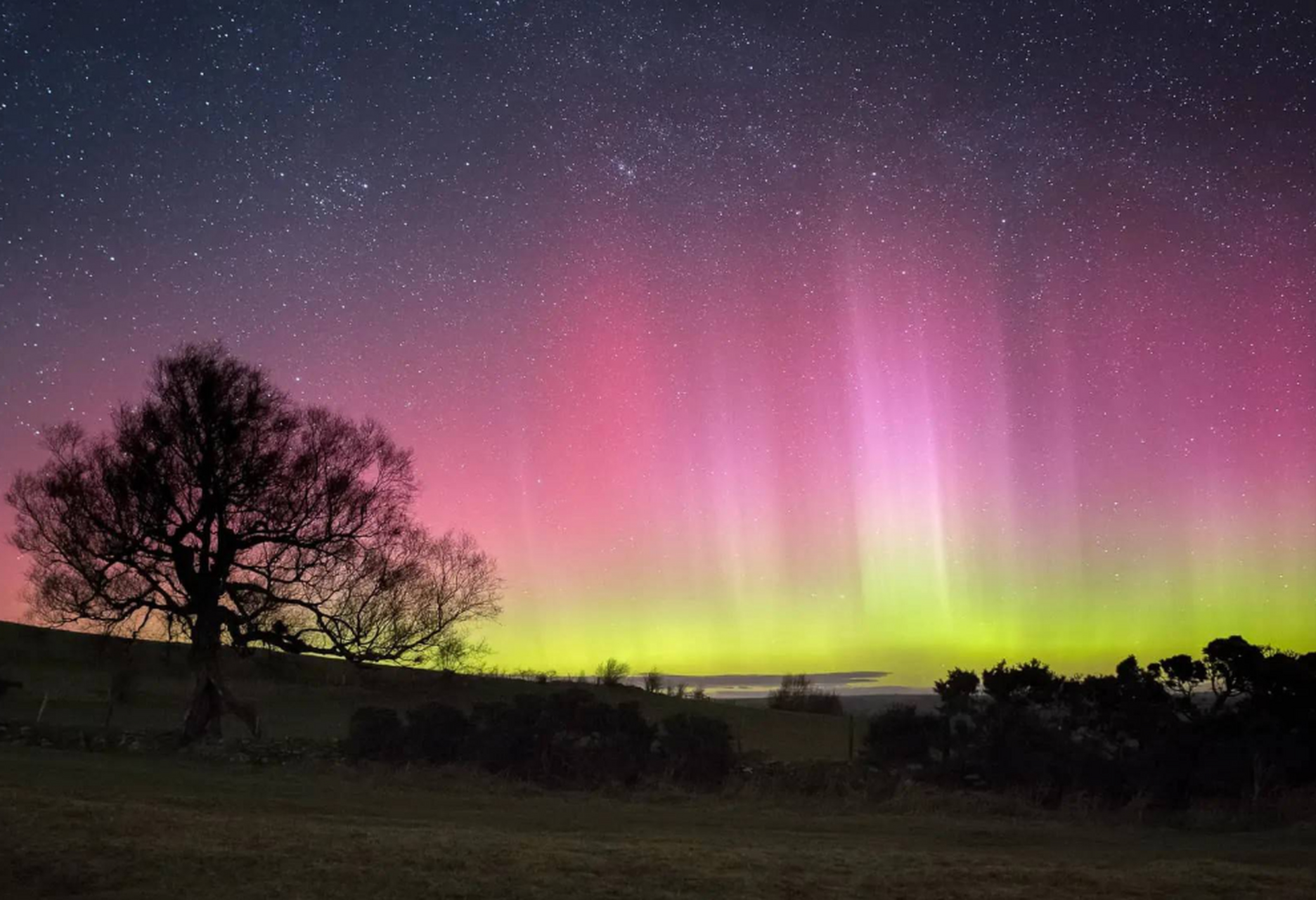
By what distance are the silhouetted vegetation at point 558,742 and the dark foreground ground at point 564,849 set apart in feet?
9.06

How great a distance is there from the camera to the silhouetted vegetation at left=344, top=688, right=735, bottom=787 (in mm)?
25625

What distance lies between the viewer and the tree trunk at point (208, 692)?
31281mm

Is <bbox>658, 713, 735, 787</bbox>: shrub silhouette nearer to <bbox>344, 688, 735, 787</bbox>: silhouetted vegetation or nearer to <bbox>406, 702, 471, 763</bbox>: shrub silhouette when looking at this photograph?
<bbox>344, 688, 735, 787</bbox>: silhouetted vegetation

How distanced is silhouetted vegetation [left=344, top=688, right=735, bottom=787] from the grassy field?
6.15 meters

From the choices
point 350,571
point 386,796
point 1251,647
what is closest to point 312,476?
point 350,571

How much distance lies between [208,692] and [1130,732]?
931 inches

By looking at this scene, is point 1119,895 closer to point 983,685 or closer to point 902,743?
point 902,743

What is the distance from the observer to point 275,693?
2055 inches

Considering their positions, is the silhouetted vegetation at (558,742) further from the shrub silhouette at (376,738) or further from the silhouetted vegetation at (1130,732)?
the silhouetted vegetation at (1130,732)

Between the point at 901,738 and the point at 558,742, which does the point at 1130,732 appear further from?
the point at 558,742

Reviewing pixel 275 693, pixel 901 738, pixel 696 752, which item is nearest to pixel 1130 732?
pixel 901 738

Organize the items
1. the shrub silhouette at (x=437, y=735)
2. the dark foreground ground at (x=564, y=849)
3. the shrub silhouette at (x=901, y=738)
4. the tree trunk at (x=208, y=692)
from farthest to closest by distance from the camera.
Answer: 1. the tree trunk at (x=208, y=692)
2. the shrub silhouette at (x=437, y=735)
3. the shrub silhouette at (x=901, y=738)
4. the dark foreground ground at (x=564, y=849)

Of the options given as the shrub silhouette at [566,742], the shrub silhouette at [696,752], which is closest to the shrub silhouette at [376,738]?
the shrub silhouette at [566,742]

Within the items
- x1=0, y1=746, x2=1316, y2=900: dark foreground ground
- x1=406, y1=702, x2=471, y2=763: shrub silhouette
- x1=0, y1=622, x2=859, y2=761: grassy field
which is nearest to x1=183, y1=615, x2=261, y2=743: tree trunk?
x1=0, y1=622, x2=859, y2=761: grassy field
